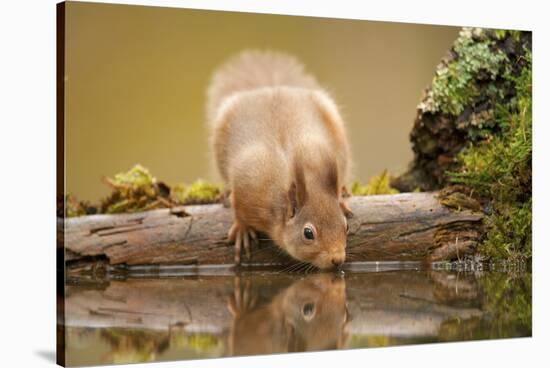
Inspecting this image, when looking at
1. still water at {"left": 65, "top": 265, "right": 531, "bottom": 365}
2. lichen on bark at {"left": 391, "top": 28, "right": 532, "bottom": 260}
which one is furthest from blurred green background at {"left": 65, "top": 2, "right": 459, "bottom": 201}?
still water at {"left": 65, "top": 265, "right": 531, "bottom": 365}

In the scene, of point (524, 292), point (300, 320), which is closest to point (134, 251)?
point (300, 320)

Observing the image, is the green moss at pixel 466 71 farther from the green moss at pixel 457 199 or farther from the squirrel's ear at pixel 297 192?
the squirrel's ear at pixel 297 192

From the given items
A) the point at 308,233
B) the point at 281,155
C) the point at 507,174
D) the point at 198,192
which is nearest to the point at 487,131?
the point at 507,174

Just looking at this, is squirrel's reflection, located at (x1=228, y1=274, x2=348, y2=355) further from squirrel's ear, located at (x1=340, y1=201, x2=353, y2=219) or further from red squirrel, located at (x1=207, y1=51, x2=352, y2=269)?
squirrel's ear, located at (x1=340, y1=201, x2=353, y2=219)

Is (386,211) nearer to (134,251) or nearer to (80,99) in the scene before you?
(134,251)

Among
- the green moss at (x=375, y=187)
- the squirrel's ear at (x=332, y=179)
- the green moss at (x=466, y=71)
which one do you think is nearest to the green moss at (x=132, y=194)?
the squirrel's ear at (x=332, y=179)

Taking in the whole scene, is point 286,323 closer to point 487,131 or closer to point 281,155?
point 281,155
